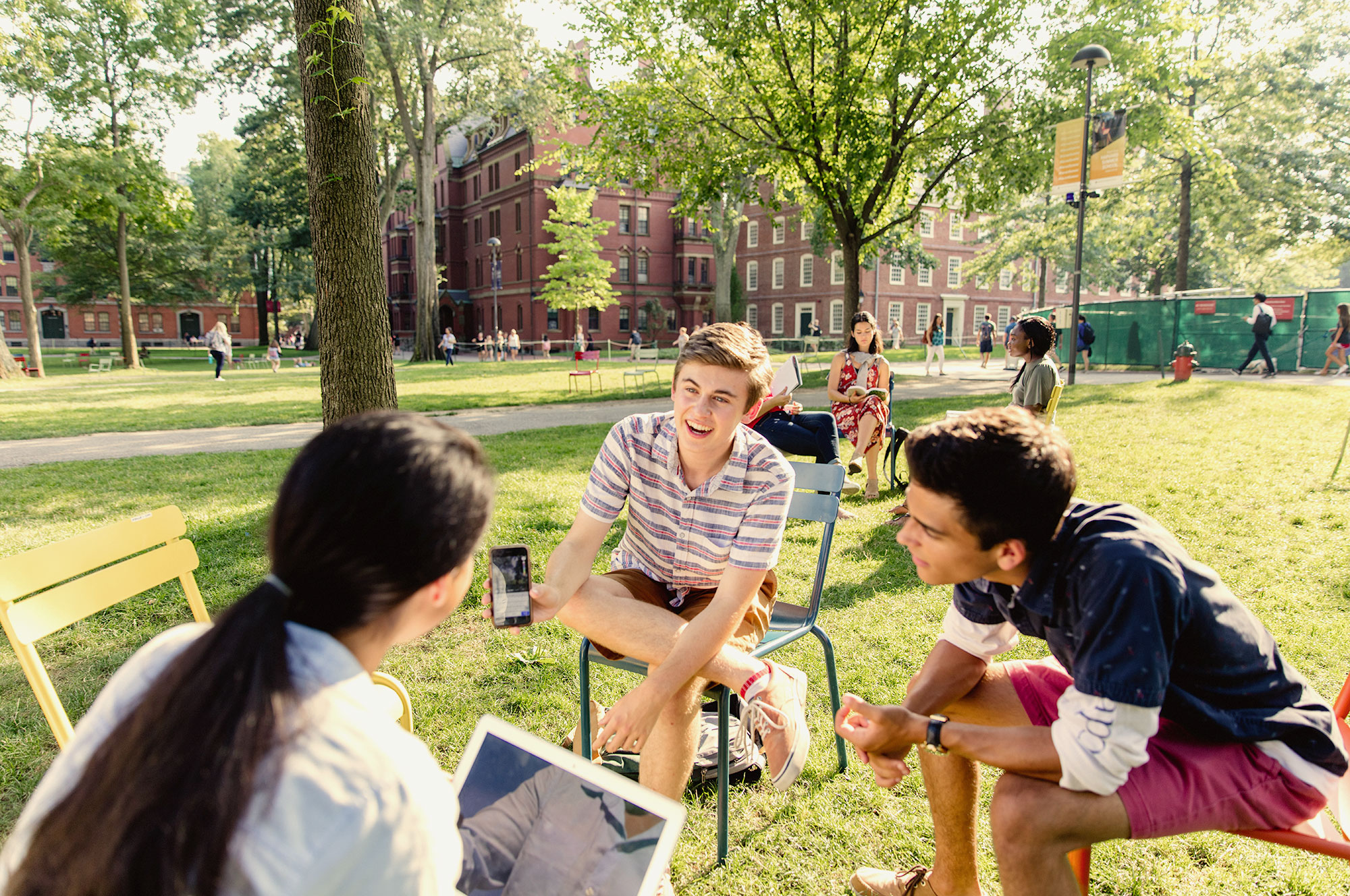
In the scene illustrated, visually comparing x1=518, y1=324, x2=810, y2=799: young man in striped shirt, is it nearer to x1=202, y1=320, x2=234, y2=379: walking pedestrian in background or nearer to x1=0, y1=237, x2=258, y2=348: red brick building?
x1=202, y1=320, x2=234, y2=379: walking pedestrian in background

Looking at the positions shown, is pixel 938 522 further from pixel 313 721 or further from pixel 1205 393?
pixel 1205 393

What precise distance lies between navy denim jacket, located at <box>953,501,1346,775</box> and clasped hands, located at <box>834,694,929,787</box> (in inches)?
14.9

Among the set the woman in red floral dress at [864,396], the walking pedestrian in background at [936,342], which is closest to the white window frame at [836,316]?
the walking pedestrian in background at [936,342]

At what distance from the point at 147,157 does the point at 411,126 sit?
30.8ft

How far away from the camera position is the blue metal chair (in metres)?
2.48

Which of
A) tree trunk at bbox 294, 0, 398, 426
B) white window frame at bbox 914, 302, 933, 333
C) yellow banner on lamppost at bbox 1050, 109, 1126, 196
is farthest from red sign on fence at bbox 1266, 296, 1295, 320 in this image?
white window frame at bbox 914, 302, 933, 333

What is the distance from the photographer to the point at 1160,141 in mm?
15586

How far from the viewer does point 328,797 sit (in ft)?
2.97

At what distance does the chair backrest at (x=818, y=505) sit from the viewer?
10.2 feet

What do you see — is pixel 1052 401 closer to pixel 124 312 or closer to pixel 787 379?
pixel 787 379

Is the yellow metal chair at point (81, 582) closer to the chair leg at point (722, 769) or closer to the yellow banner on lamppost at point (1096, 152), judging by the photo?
the chair leg at point (722, 769)

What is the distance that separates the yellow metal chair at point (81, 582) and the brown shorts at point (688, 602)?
0.83 meters

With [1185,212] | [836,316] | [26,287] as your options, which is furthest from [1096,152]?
[836,316]

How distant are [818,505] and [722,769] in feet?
3.81
